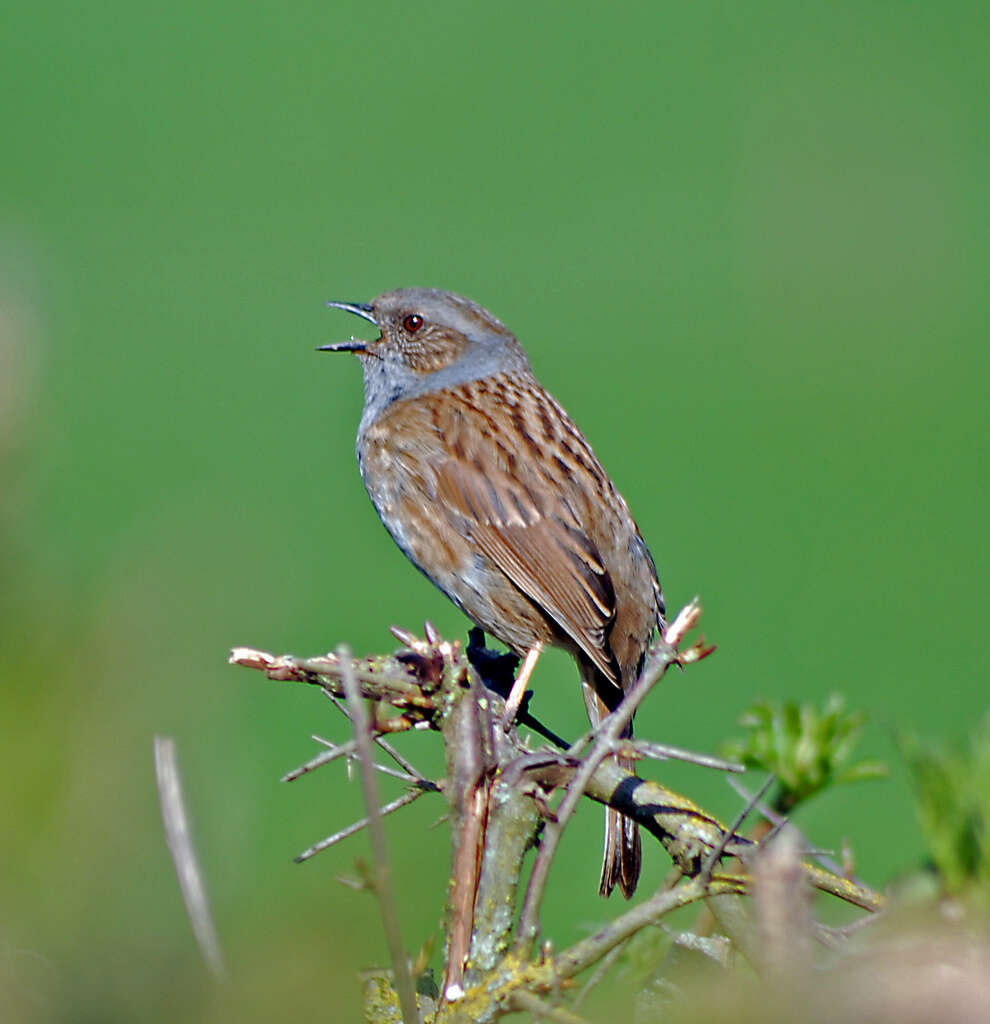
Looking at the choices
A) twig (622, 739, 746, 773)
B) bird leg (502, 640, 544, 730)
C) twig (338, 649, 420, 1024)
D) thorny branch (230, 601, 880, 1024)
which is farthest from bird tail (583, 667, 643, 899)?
twig (338, 649, 420, 1024)

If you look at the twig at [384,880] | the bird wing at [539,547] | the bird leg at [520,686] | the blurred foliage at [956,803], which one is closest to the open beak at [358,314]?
the bird wing at [539,547]

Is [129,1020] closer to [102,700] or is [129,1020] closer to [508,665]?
[102,700]

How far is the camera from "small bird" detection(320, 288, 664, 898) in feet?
13.1

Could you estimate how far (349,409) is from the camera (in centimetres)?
1241

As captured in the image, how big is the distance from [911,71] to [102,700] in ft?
67.5

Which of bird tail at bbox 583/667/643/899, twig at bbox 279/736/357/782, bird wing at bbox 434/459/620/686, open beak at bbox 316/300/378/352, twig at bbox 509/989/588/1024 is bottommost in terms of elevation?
bird tail at bbox 583/667/643/899

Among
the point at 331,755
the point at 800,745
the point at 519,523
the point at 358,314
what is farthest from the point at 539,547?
the point at 331,755

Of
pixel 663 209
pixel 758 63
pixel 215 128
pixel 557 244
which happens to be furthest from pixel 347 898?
pixel 758 63

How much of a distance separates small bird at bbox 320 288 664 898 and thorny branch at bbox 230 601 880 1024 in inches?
88.2

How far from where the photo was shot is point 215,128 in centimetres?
1991

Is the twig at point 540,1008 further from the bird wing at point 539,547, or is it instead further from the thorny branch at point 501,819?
the bird wing at point 539,547

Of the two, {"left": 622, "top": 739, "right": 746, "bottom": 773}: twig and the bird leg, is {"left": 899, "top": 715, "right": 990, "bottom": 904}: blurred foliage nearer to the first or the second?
{"left": 622, "top": 739, "right": 746, "bottom": 773}: twig

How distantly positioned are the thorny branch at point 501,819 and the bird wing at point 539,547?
2234mm

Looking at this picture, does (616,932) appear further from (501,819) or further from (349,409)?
(349,409)
